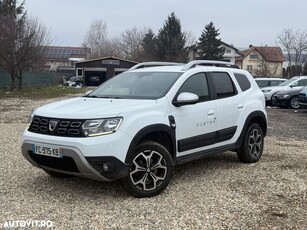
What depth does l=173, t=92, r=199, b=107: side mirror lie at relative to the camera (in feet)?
17.4

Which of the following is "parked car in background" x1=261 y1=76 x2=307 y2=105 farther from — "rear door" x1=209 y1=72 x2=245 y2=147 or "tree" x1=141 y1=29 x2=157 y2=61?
"tree" x1=141 y1=29 x2=157 y2=61

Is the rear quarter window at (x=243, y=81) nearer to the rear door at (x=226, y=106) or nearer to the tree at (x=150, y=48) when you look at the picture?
the rear door at (x=226, y=106)

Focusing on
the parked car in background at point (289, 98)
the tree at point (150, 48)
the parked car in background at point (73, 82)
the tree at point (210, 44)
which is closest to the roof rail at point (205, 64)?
the parked car in background at point (289, 98)

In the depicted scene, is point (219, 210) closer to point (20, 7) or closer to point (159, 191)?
point (159, 191)

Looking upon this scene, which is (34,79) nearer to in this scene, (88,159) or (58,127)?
(58,127)

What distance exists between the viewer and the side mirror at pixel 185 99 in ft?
17.4

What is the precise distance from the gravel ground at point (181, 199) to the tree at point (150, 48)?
5511cm

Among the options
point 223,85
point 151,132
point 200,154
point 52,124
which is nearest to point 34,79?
point 223,85

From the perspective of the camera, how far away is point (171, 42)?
58.9 m

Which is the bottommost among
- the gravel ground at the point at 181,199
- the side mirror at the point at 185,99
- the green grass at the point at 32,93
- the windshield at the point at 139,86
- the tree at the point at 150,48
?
the gravel ground at the point at 181,199

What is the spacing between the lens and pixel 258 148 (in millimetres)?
7113

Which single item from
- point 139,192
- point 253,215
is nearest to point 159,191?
point 139,192

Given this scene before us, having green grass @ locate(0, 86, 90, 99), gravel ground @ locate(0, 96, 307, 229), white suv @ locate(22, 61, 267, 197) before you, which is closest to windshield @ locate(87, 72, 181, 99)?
white suv @ locate(22, 61, 267, 197)

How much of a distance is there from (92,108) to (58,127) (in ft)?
1.53
